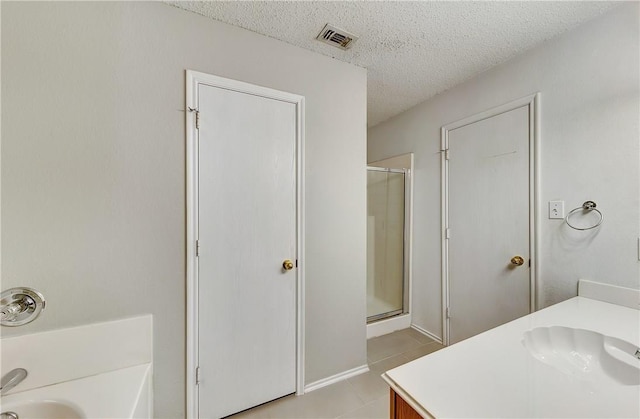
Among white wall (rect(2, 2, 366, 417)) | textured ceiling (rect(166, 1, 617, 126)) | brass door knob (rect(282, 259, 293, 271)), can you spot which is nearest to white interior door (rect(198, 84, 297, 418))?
brass door knob (rect(282, 259, 293, 271))

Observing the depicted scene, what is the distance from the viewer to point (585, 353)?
100cm

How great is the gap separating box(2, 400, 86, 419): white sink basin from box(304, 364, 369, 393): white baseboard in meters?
1.22

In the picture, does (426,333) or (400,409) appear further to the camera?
(426,333)

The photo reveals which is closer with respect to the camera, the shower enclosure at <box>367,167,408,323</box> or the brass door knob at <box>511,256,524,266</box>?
the brass door knob at <box>511,256,524,266</box>

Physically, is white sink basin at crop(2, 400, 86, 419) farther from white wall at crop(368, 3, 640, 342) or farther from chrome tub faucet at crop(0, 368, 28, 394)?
white wall at crop(368, 3, 640, 342)

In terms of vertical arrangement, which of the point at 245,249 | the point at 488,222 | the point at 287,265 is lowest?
the point at 287,265

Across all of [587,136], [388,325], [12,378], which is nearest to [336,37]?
[587,136]

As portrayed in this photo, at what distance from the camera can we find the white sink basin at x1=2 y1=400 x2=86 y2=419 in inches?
37.8

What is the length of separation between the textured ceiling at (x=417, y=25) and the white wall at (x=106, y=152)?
0.51 ft

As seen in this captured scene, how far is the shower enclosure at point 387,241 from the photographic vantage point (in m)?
2.70

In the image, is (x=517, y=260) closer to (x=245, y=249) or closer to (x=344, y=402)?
(x=344, y=402)

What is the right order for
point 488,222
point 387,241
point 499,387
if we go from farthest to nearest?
point 387,241 < point 488,222 < point 499,387

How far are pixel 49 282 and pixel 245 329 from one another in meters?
0.95

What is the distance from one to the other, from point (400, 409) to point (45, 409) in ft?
4.49
